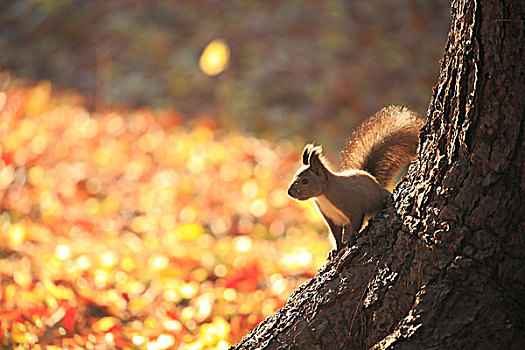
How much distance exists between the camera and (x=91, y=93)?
6.46 meters

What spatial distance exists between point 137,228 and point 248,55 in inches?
128

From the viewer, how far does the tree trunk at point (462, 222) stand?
1591mm

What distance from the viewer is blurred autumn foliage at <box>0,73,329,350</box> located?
2.90 meters

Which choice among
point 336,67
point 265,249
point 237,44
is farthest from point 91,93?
point 265,249

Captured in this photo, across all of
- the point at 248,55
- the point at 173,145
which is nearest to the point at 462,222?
the point at 173,145

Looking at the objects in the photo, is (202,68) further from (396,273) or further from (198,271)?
(396,273)

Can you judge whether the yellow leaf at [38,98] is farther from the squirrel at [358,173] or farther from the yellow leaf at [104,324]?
the squirrel at [358,173]

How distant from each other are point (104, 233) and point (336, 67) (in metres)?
3.40

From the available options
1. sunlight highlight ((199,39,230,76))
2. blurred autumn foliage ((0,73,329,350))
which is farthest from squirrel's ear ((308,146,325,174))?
sunlight highlight ((199,39,230,76))

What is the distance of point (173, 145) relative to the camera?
5.49 meters

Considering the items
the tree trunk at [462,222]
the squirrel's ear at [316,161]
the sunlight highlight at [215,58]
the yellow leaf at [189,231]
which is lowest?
the tree trunk at [462,222]

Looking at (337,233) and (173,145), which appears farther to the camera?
(173,145)

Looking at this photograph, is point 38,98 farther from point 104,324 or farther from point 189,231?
point 104,324

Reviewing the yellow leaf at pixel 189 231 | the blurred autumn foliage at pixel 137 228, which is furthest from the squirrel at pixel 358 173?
the yellow leaf at pixel 189 231
